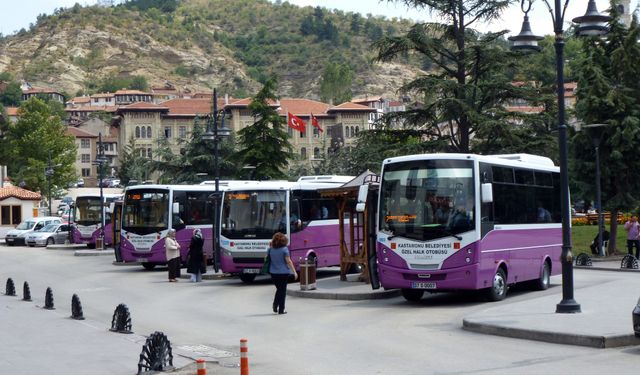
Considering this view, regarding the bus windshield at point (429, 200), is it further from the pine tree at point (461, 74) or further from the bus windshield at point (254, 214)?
the pine tree at point (461, 74)

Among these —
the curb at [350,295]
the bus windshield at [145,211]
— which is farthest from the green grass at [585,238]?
the curb at [350,295]

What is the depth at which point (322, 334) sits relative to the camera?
1689 cm

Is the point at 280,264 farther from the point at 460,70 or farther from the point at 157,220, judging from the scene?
the point at 460,70

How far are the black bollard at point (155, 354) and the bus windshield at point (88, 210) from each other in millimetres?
46404

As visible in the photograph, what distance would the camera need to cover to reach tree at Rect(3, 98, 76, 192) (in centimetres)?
10319

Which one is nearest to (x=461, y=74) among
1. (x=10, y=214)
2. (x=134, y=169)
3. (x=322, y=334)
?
(x=322, y=334)

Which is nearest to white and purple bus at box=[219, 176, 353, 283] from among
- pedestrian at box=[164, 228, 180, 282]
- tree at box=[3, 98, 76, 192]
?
pedestrian at box=[164, 228, 180, 282]

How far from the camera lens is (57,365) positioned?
526 inches

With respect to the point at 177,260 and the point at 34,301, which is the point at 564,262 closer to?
the point at 34,301

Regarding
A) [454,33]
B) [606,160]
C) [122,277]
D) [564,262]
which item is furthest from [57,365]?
[606,160]

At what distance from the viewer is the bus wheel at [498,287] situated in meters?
21.7

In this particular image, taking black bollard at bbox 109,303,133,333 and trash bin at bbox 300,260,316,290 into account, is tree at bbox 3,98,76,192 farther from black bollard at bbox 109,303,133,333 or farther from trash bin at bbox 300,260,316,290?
black bollard at bbox 109,303,133,333

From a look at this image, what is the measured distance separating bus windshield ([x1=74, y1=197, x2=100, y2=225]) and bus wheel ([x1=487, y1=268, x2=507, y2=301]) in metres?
39.7

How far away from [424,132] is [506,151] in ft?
11.7
